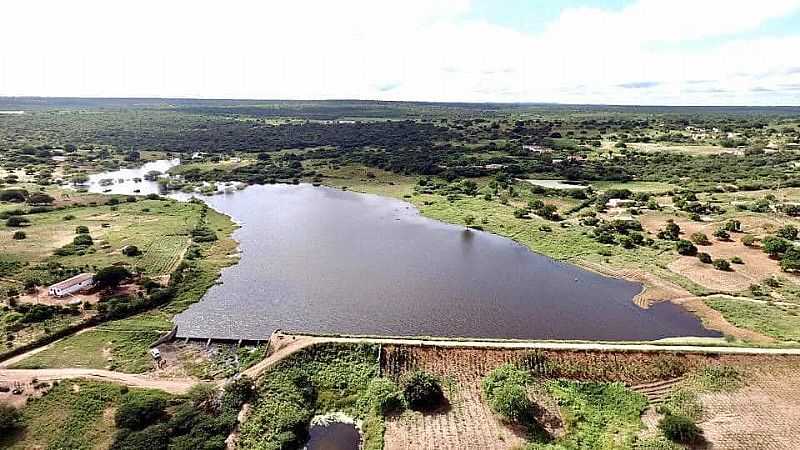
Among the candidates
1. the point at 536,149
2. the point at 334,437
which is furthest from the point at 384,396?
the point at 536,149

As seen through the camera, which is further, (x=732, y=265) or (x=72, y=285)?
(x=732, y=265)

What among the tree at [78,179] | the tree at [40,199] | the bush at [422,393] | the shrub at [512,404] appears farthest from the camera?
the tree at [78,179]

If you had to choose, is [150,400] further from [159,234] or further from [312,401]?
[159,234]

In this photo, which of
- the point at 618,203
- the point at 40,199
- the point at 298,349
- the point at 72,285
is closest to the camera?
the point at 298,349

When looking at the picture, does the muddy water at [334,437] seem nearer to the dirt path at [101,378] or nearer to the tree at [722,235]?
the dirt path at [101,378]

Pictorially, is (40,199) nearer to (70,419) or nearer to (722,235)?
(70,419)

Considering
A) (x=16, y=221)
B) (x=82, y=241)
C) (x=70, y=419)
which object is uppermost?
(x=16, y=221)

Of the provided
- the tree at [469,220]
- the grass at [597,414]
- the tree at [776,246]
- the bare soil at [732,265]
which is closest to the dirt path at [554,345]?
the grass at [597,414]
